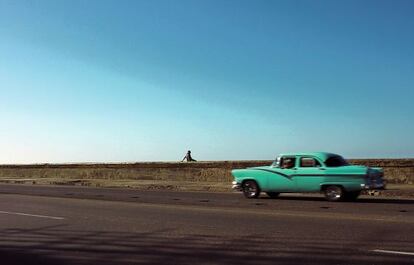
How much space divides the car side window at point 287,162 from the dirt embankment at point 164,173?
8.56 m

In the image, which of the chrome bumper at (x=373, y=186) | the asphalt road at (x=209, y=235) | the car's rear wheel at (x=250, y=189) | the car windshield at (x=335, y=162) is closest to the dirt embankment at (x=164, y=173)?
the car's rear wheel at (x=250, y=189)

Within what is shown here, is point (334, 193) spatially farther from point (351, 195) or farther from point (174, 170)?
point (174, 170)

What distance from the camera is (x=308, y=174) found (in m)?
21.3

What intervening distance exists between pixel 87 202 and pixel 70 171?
98.3ft

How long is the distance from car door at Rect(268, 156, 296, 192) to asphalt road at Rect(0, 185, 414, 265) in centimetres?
375

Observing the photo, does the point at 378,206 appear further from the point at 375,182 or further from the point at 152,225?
the point at 152,225

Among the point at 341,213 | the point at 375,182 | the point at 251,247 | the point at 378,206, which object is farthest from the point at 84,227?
the point at 375,182

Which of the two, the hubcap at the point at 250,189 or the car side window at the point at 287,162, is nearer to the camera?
the car side window at the point at 287,162

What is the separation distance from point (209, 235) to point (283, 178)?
414 inches

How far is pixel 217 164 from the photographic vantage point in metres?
40.2

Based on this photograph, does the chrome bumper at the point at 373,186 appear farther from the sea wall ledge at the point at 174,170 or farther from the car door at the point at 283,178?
the sea wall ledge at the point at 174,170

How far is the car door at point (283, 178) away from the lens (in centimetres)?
2164

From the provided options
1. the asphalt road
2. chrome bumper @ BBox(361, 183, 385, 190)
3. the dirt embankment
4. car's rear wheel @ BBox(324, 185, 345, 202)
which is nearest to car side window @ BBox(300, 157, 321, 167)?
car's rear wheel @ BBox(324, 185, 345, 202)

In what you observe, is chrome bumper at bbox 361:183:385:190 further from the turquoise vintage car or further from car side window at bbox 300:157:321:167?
car side window at bbox 300:157:321:167
